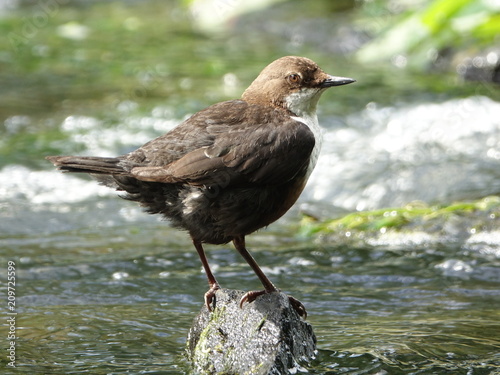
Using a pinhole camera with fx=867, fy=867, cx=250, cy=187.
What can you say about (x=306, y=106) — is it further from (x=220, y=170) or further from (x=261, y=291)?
(x=261, y=291)

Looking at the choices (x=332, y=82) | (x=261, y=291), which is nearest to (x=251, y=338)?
(x=261, y=291)

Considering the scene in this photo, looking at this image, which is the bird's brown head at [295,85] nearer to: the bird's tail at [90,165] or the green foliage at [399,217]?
the bird's tail at [90,165]

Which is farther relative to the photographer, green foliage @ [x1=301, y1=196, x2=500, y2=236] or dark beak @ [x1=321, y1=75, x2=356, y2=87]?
green foliage @ [x1=301, y1=196, x2=500, y2=236]

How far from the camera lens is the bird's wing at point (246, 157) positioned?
413 cm

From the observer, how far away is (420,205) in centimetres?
687

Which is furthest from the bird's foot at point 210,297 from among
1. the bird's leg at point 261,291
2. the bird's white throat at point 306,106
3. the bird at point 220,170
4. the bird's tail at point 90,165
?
the bird's white throat at point 306,106

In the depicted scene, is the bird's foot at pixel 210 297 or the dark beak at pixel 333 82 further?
the dark beak at pixel 333 82

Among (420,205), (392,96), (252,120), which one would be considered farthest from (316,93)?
(392,96)

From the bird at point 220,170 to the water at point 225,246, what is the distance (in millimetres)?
663

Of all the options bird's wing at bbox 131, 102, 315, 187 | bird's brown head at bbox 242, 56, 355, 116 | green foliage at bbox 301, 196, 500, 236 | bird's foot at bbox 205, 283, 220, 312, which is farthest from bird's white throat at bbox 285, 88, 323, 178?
green foliage at bbox 301, 196, 500, 236

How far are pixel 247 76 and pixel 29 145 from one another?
10.9ft

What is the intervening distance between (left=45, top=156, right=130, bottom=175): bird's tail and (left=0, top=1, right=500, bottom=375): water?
3.25ft

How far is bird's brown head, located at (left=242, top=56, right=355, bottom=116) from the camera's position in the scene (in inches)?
183

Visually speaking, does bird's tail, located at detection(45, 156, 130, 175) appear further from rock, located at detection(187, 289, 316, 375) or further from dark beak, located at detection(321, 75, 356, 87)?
dark beak, located at detection(321, 75, 356, 87)
